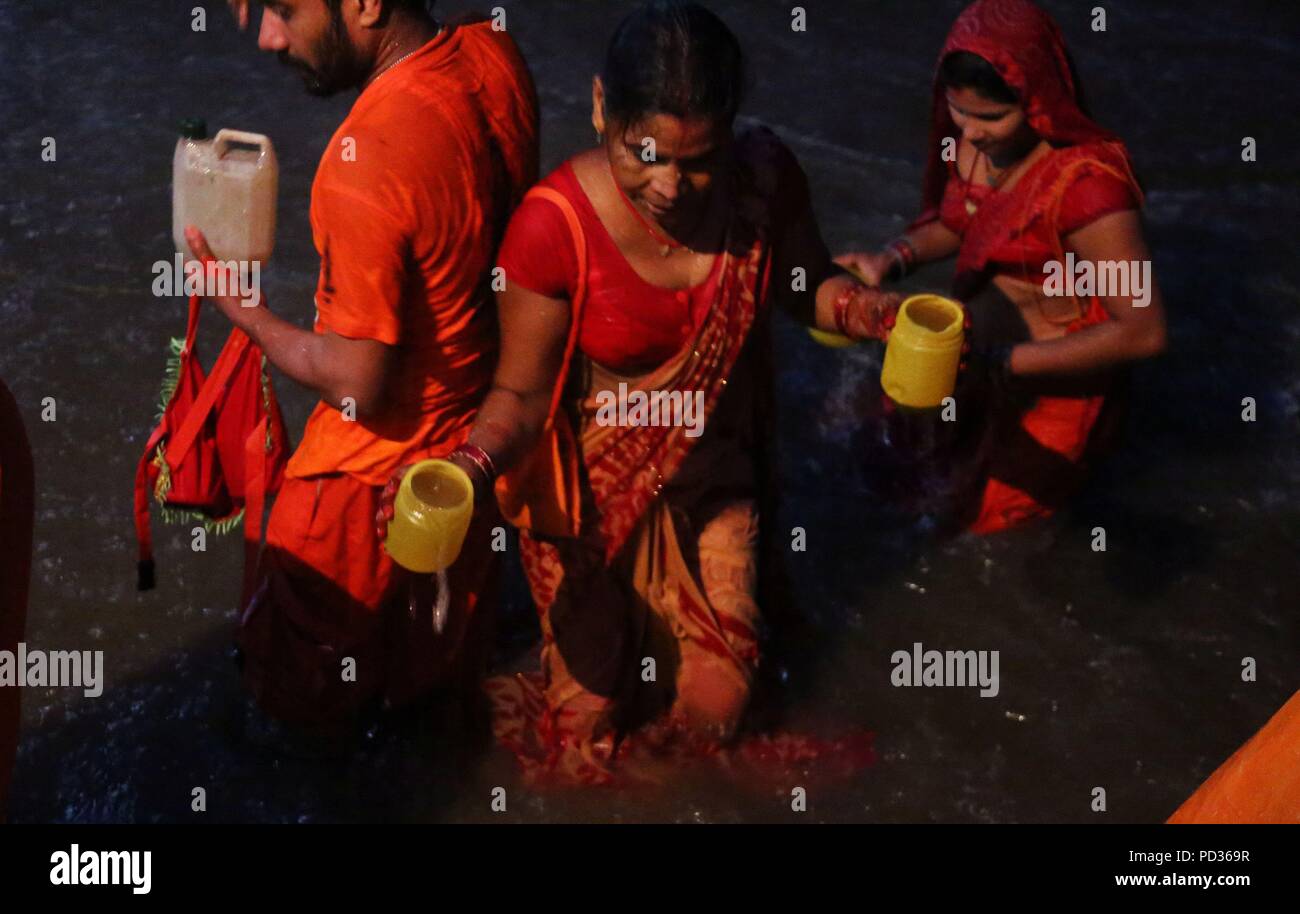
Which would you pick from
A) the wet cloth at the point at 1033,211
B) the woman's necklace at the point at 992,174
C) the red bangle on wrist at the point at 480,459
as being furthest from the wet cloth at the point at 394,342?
the woman's necklace at the point at 992,174

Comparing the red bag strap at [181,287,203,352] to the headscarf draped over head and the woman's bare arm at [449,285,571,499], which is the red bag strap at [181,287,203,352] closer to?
the woman's bare arm at [449,285,571,499]

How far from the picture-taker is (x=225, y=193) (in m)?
3.44

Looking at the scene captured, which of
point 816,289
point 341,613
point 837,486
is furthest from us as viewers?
point 837,486

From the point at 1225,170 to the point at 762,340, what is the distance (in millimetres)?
4082

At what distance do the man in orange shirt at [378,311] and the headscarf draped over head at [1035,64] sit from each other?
1.25 metres

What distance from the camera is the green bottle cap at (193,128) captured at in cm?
331

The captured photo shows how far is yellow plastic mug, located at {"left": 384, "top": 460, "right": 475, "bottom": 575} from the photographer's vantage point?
3.06 m

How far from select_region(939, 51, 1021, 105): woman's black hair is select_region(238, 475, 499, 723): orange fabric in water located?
5.32 ft

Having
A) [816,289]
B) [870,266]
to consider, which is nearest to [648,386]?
[816,289]

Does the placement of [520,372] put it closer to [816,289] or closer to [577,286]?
[577,286]

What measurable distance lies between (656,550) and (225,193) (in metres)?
1.29

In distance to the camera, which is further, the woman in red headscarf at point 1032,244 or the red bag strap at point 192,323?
the woman in red headscarf at point 1032,244

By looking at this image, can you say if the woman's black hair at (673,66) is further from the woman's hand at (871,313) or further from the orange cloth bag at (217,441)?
the orange cloth bag at (217,441)
